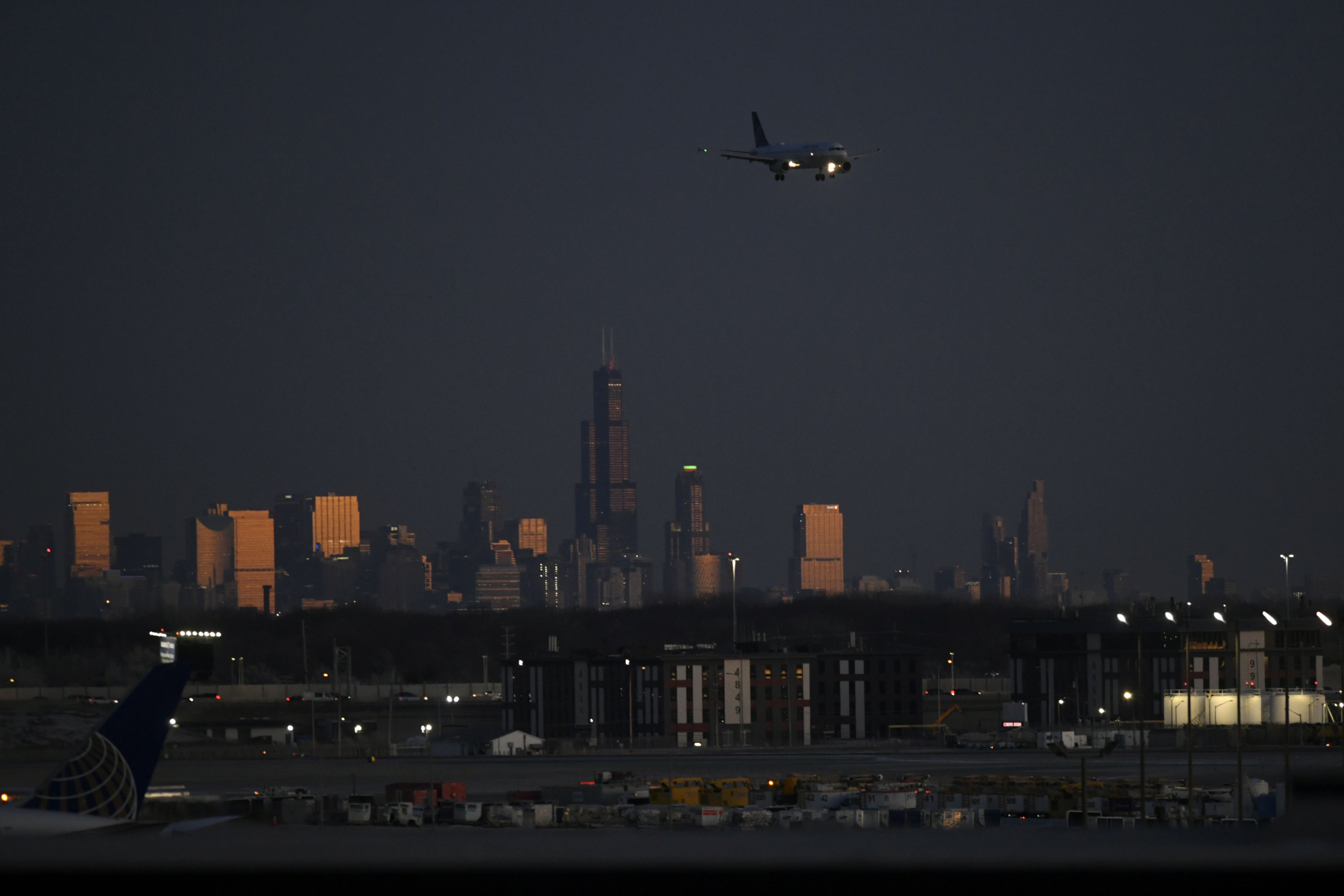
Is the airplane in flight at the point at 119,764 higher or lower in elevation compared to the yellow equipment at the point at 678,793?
higher

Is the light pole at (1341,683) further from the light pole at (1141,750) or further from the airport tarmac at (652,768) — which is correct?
the light pole at (1141,750)

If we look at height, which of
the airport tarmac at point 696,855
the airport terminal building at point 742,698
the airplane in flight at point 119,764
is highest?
the airport tarmac at point 696,855

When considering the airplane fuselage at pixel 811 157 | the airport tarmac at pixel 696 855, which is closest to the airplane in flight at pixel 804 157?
the airplane fuselage at pixel 811 157

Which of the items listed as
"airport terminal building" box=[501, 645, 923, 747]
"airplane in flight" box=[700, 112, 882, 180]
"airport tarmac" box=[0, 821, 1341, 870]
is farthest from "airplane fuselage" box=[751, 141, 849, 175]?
"airport tarmac" box=[0, 821, 1341, 870]

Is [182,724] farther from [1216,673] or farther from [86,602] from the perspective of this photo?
[86,602]

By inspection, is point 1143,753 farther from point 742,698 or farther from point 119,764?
point 742,698

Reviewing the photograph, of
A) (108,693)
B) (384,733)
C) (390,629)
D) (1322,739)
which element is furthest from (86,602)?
(1322,739)

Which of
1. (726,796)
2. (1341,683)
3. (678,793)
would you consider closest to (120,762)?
(726,796)
